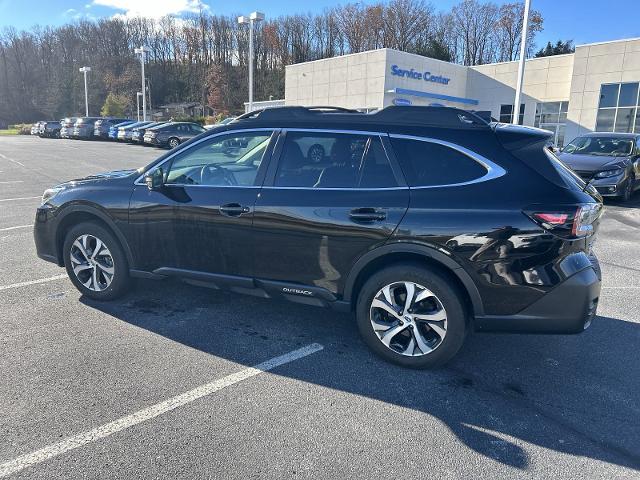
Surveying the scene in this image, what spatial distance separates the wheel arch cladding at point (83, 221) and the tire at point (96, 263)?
50 mm

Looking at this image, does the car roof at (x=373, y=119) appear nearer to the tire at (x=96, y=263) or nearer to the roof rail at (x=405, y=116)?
the roof rail at (x=405, y=116)

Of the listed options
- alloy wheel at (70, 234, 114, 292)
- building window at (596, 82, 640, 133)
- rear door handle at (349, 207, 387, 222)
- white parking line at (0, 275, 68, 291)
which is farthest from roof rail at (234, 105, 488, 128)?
building window at (596, 82, 640, 133)

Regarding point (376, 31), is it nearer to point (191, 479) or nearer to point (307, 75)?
point (307, 75)

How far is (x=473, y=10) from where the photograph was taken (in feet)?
248

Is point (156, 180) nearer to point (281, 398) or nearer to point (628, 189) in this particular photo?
point (281, 398)

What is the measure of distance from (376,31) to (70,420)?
264 feet

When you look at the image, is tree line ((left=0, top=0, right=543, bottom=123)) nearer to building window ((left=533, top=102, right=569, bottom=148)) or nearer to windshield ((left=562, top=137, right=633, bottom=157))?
building window ((left=533, top=102, right=569, bottom=148))

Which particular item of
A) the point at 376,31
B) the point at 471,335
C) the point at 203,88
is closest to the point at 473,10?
the point at 376,31

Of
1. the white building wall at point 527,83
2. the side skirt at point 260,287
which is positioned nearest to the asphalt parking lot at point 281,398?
the side skirt at point 260,287

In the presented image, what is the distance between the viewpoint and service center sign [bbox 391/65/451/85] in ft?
113

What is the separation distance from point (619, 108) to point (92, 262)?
3243 cm

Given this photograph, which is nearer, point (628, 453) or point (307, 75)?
point (628, 453)

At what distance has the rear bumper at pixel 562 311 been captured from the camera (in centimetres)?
317

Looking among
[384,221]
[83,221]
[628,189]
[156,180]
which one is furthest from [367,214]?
[628,189]
